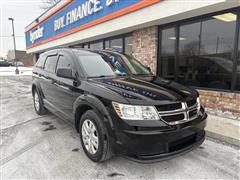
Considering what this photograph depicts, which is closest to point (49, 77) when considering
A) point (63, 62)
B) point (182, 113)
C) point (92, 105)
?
point (63, 62)

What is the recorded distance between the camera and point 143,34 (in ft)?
23.0

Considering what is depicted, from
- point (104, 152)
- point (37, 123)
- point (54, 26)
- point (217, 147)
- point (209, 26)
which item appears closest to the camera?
point (104, 152)

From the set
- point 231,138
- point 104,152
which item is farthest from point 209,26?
point 104,152

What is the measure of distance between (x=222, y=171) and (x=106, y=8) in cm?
720

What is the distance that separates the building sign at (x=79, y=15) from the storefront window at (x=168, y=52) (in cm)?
125

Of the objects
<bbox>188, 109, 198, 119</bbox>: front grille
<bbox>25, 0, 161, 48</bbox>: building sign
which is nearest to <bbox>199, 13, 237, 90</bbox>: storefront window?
<bbox>25, 0, 161, 48</bbox>: building sign

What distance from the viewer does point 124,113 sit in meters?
2.31

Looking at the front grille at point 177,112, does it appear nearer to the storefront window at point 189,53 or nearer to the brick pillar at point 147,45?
the storefront window at point 189,53

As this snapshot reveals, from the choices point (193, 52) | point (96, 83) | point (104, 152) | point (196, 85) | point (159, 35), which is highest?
point (159, 35)

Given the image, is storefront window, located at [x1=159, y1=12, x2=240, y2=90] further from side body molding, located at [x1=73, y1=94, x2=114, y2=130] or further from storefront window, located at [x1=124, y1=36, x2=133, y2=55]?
side body molding, located at [x1=73, y1=94, x2=114, y2=130]

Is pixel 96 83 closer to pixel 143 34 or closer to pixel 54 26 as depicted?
pixel 143 34

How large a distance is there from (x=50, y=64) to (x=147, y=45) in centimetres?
386

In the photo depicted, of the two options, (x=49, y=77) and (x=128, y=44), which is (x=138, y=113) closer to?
(x=49, y=77)

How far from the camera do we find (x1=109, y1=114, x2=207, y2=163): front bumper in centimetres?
220
